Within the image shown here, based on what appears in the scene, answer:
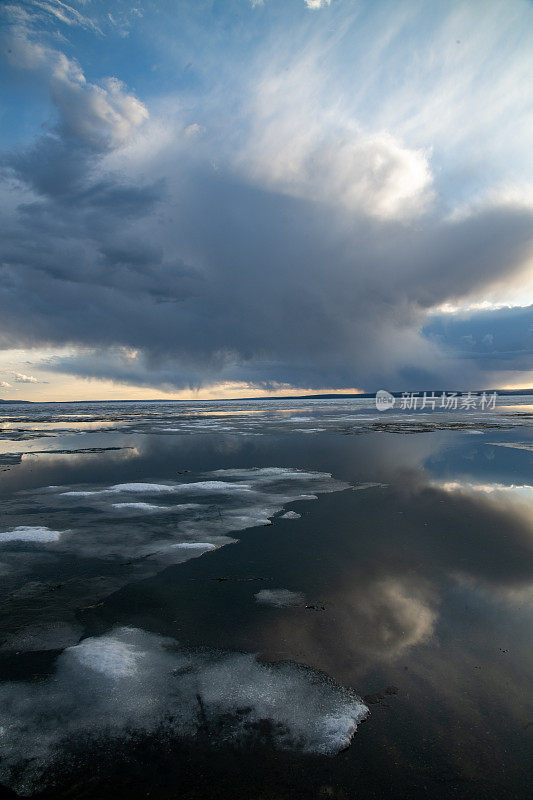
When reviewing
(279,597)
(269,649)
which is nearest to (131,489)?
(279,597)

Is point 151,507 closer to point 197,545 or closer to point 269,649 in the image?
point 197,545

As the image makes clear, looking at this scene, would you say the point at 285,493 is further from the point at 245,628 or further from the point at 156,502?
the point at 245,628

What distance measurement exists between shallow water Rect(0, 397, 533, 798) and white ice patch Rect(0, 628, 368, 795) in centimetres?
2

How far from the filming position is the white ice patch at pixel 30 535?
302 inches

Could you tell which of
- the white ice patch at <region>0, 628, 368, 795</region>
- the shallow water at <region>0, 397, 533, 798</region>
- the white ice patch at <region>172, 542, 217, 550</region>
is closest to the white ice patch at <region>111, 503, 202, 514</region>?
the shallow water at <region>0, 397, 533, 798</region>

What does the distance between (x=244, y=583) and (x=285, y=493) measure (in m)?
5.35

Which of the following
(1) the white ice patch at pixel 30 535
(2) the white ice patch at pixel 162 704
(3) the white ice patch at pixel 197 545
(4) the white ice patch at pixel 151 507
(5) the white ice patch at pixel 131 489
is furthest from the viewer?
(5) the white ice patch at pixel 131 489

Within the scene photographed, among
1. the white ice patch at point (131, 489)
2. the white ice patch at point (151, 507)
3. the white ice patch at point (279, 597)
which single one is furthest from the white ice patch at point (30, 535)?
the white ice patch at point (279, 597)

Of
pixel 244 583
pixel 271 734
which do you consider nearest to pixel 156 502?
pixel 244 583

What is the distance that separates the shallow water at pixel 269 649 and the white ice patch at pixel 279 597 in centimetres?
5

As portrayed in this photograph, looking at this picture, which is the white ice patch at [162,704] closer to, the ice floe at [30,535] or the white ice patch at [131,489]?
the ice floe at [30,535]

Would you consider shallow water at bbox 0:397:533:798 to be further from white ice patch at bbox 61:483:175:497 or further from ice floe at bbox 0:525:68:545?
white ice patch at bbox 61:483:175:497

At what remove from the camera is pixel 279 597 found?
17.6 feet

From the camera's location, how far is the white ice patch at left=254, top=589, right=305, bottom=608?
5.23m
